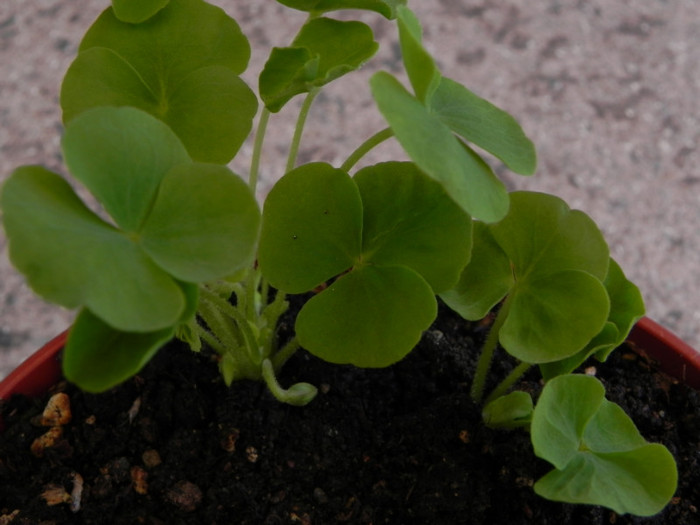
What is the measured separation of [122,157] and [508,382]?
0.38 m

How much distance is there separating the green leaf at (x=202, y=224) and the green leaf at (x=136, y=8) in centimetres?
17

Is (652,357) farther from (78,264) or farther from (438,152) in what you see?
(78,264)

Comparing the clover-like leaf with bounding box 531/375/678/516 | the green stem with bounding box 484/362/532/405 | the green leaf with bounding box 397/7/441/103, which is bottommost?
the green stem with bounding box 484/362/532/405

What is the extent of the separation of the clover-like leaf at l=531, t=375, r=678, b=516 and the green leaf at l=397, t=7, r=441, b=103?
0.23 m

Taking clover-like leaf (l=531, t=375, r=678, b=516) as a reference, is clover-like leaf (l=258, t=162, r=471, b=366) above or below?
above

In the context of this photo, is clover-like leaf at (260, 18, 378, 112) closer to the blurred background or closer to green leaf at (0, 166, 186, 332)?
green leaf at (0, 166, 186, 332)

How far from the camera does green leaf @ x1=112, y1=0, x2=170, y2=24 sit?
0.65 m

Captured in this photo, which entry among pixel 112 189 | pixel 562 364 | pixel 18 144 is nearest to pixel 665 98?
pixel 562 364

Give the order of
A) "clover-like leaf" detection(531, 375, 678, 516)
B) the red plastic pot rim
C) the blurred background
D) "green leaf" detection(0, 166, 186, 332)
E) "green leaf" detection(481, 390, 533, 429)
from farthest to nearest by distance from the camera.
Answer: the blurred background → the red plastic pot rim → "green leaf" detection(481, 390, 533, 429) → "clover-like leaf" detection(531, 375, 678, 516) → "green leaf" detection(0, 166, 186, 332)

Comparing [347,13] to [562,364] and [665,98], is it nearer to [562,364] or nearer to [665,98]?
[665,98]

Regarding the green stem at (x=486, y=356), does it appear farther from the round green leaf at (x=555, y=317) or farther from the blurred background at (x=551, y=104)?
the blurred background at (x=551, y=104)

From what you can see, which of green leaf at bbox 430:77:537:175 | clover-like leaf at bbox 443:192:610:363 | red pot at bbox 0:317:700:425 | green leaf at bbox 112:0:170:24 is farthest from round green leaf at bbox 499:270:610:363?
green leaf at bbox 112:0:170:24

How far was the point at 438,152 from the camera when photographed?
0.51 metres

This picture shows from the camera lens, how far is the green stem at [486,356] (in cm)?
71
